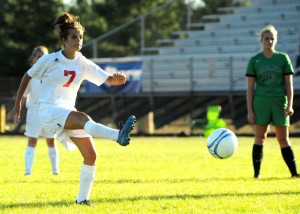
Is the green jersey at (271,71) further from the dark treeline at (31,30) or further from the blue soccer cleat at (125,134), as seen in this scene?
the dark treeline at (31,30)

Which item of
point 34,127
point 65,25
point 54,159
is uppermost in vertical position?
point 65,25

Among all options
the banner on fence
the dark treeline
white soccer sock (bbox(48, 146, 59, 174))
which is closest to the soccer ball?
white soccer sock (bbox(48, 146, 59, 174))

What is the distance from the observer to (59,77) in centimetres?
858

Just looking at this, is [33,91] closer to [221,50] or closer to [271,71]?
[271,71]

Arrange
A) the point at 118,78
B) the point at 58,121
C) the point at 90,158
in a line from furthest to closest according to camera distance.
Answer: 1. the point at 118,78
2. the point at 90,158
3. the point at 58,121

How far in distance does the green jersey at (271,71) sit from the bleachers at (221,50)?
16.1m

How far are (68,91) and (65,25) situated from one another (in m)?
0.69

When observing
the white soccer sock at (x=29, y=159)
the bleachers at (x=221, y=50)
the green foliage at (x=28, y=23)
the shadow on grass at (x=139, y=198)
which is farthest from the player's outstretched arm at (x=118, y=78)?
the green foliage at (x=28, y=23)

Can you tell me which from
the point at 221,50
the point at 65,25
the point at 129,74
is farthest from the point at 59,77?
the point at 221,50

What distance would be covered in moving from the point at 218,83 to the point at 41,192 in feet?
66.2

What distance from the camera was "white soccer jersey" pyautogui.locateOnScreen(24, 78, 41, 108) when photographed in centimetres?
1336

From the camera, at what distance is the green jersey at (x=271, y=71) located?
11672mm

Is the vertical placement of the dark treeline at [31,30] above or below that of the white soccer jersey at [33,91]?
above

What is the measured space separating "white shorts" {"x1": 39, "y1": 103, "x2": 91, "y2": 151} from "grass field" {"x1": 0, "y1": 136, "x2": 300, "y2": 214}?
70 cm
